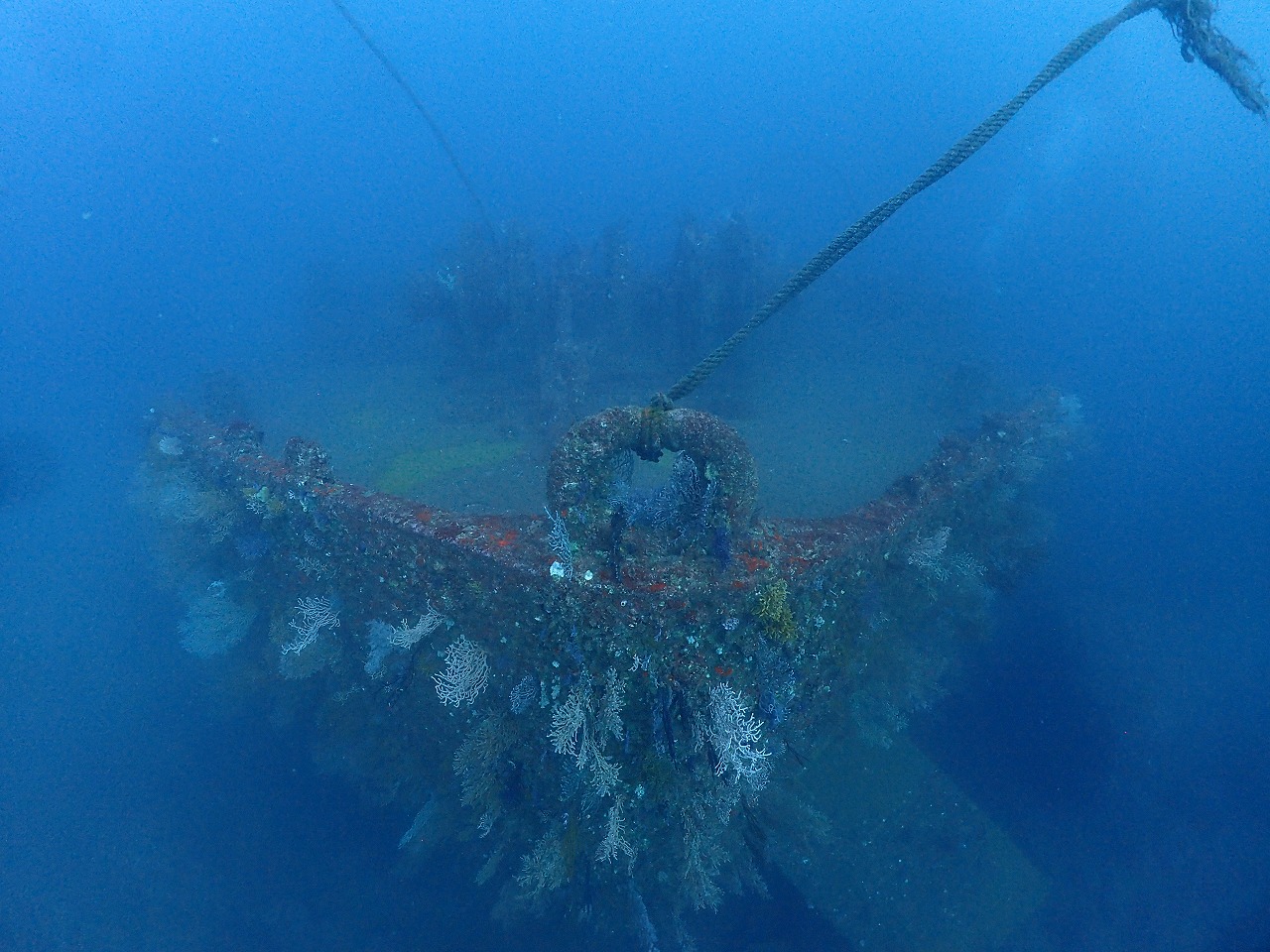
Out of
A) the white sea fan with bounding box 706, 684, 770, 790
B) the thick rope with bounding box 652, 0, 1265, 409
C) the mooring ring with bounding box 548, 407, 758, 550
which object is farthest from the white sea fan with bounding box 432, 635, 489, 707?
the thick rope with bounding box 652, 0, 1265, 409

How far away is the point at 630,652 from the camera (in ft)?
12.6

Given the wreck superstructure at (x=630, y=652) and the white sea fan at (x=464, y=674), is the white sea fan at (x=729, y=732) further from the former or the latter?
the white sea fan at (x=464, y=674)

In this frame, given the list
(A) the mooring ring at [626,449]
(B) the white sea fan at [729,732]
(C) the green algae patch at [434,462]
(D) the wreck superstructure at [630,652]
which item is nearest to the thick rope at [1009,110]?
(A) the mooring ring at [626,449]

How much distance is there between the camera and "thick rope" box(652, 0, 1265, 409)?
137 inches

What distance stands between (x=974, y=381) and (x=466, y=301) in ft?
30.5

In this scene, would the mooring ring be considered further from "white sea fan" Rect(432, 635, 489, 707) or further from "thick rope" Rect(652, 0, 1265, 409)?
"white sea fan" Rect(432, 635, 489, 707)

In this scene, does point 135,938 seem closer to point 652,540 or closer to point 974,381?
point 652,540

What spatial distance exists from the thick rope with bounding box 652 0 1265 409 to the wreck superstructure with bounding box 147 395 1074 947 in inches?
20.6

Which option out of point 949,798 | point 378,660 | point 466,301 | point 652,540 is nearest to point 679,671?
point 652,540

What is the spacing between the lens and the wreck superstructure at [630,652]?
3926 millimetres

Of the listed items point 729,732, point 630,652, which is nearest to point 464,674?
point 630,652

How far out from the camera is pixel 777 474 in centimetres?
827

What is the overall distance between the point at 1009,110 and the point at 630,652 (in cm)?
408

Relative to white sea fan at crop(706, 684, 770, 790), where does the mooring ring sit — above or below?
above
